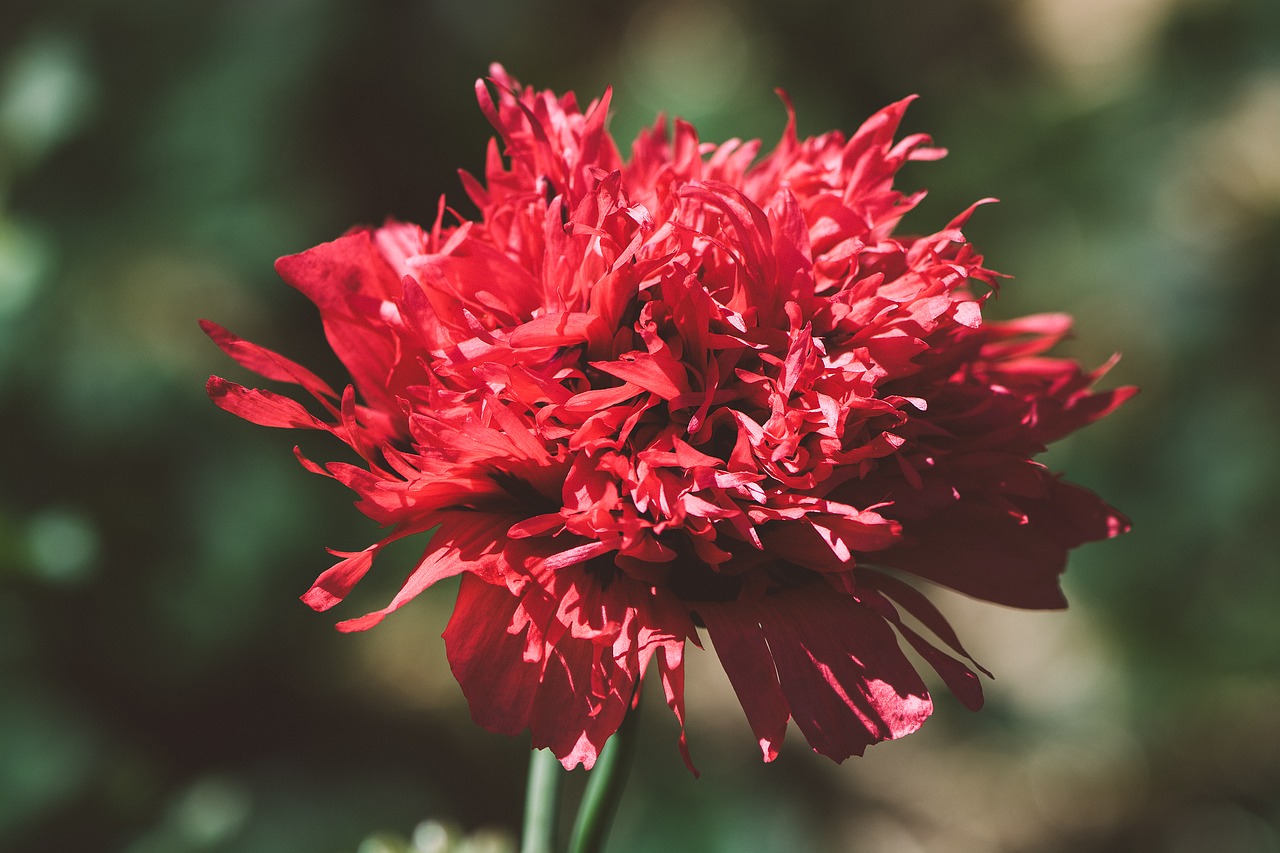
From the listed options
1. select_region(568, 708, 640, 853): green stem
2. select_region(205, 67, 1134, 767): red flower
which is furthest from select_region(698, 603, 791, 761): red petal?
select_region(568, 708, 640, 853): green stem

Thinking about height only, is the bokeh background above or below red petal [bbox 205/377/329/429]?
below

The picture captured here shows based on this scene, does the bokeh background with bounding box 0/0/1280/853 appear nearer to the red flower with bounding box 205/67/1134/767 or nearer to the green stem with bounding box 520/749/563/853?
the green stem with bounding box 520/749/563/853

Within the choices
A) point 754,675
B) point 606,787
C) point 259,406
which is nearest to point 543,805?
point 606,787

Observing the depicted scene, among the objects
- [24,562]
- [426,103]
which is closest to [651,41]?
[426,103]

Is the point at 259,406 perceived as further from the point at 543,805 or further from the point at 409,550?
the point at 409,550

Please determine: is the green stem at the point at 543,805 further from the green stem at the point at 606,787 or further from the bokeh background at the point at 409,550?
the bokeh background at the point at 409,550

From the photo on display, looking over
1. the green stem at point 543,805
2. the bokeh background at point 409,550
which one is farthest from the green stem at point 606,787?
the bokeh background at point 409,550

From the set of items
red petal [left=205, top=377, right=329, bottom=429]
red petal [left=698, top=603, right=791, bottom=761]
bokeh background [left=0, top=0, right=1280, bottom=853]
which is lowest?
bokeh background [left=0, top=0, right=1280, bottom=853]
